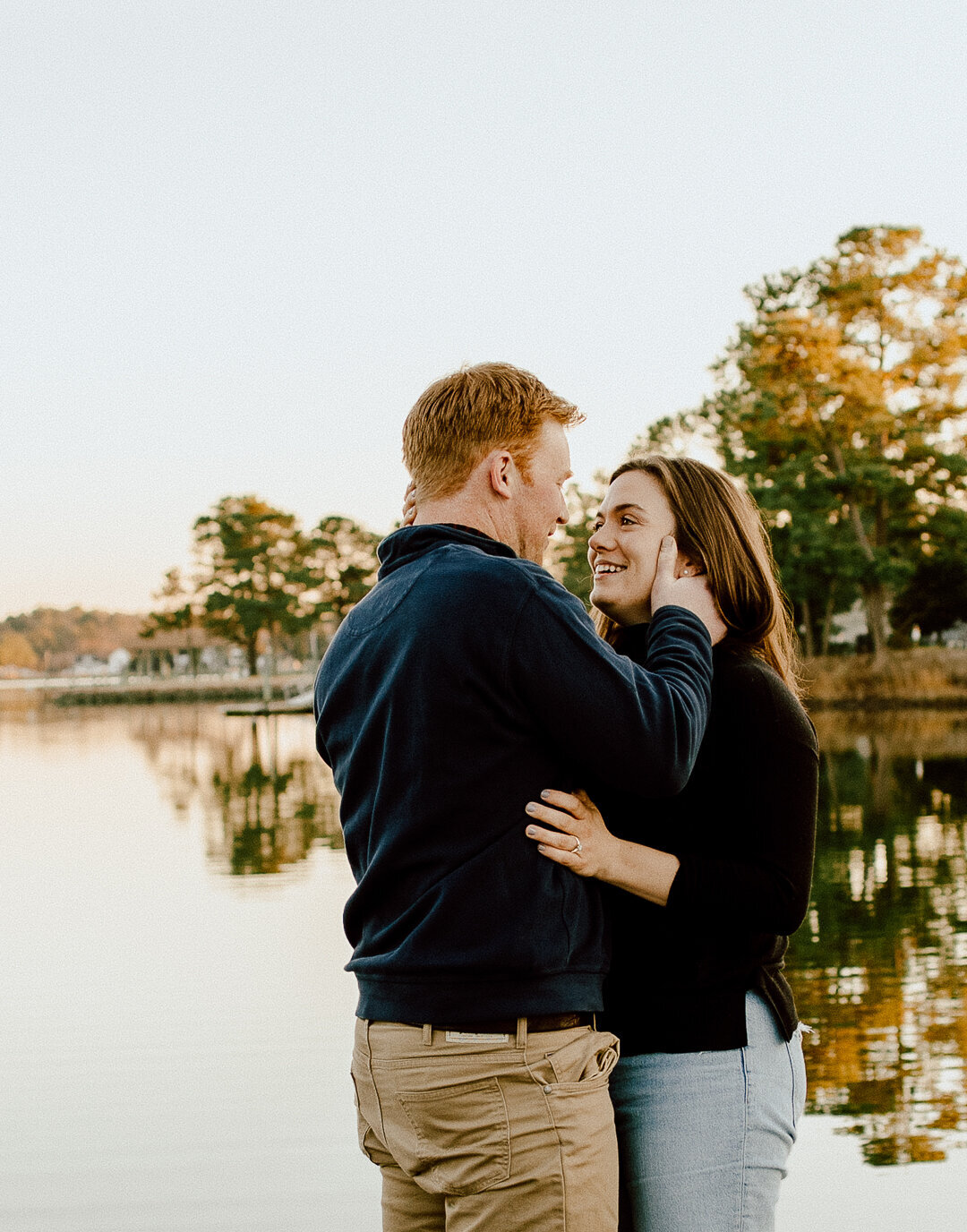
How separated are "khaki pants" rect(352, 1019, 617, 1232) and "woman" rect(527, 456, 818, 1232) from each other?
0.12m

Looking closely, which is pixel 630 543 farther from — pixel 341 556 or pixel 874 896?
pixel 341 556

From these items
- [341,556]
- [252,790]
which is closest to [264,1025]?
[252,790]

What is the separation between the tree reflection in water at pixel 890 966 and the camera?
4711 mm

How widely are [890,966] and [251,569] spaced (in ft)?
178

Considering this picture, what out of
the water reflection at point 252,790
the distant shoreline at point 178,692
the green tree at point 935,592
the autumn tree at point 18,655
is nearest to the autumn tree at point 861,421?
the green tree at point 935,592

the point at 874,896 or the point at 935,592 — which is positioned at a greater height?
the point at 935,592

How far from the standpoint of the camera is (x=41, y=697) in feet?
239

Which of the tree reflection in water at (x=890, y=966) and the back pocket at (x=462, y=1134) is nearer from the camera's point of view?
the back pocket at (x=462, y=1134)

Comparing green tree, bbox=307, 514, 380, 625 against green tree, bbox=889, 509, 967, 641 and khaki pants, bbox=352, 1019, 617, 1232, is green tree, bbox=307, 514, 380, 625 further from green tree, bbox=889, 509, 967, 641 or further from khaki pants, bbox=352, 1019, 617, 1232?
khaki pants, bbox=352, 1019, 617, 1232

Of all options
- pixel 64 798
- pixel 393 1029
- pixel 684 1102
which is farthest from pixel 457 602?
pixel 64 798

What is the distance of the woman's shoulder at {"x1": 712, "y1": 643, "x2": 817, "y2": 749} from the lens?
5.37ft

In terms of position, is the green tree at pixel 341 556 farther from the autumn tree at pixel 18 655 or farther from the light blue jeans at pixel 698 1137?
the autumn tree at pixel 18 655

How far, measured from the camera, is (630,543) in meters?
1.82

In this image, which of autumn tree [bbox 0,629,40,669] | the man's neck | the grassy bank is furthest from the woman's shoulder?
autumn tree [bbox 0,629,40,669]
